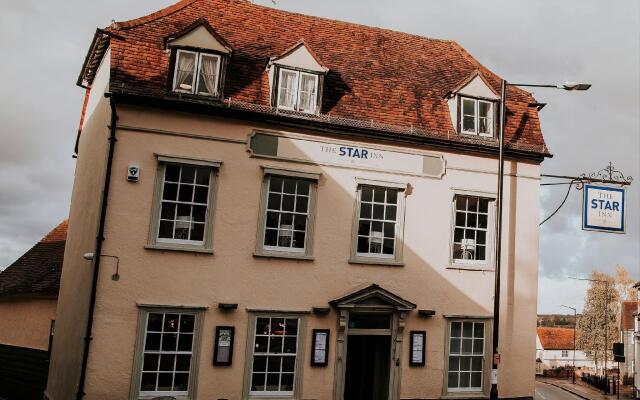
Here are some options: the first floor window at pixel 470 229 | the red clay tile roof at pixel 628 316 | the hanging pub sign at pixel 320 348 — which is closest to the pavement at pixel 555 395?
the first floor window at pixel 470 229

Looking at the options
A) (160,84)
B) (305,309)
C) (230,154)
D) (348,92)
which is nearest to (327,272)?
(305,309)

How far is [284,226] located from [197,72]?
4.51 meters

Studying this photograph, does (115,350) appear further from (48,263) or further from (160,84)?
(48,263)

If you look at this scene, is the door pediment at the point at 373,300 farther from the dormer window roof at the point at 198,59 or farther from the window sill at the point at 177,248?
the dormer window roof at the point at 198,59

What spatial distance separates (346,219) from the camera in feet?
50.2

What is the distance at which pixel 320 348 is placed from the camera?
14.6 meters

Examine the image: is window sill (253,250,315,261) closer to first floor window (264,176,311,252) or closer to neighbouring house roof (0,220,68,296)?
first floor window (264,176,311,252)

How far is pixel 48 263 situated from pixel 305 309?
12.3 m

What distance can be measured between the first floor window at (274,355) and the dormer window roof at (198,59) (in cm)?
601

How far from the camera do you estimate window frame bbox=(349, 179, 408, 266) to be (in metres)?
15.3

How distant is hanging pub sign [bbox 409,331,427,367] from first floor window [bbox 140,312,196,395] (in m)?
5.66

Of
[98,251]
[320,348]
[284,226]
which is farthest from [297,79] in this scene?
[320,348]

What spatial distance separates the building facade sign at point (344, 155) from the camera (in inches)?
590

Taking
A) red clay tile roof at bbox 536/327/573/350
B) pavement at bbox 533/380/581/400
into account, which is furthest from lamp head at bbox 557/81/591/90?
red clay tile roof at bbox 536/327/573/350
